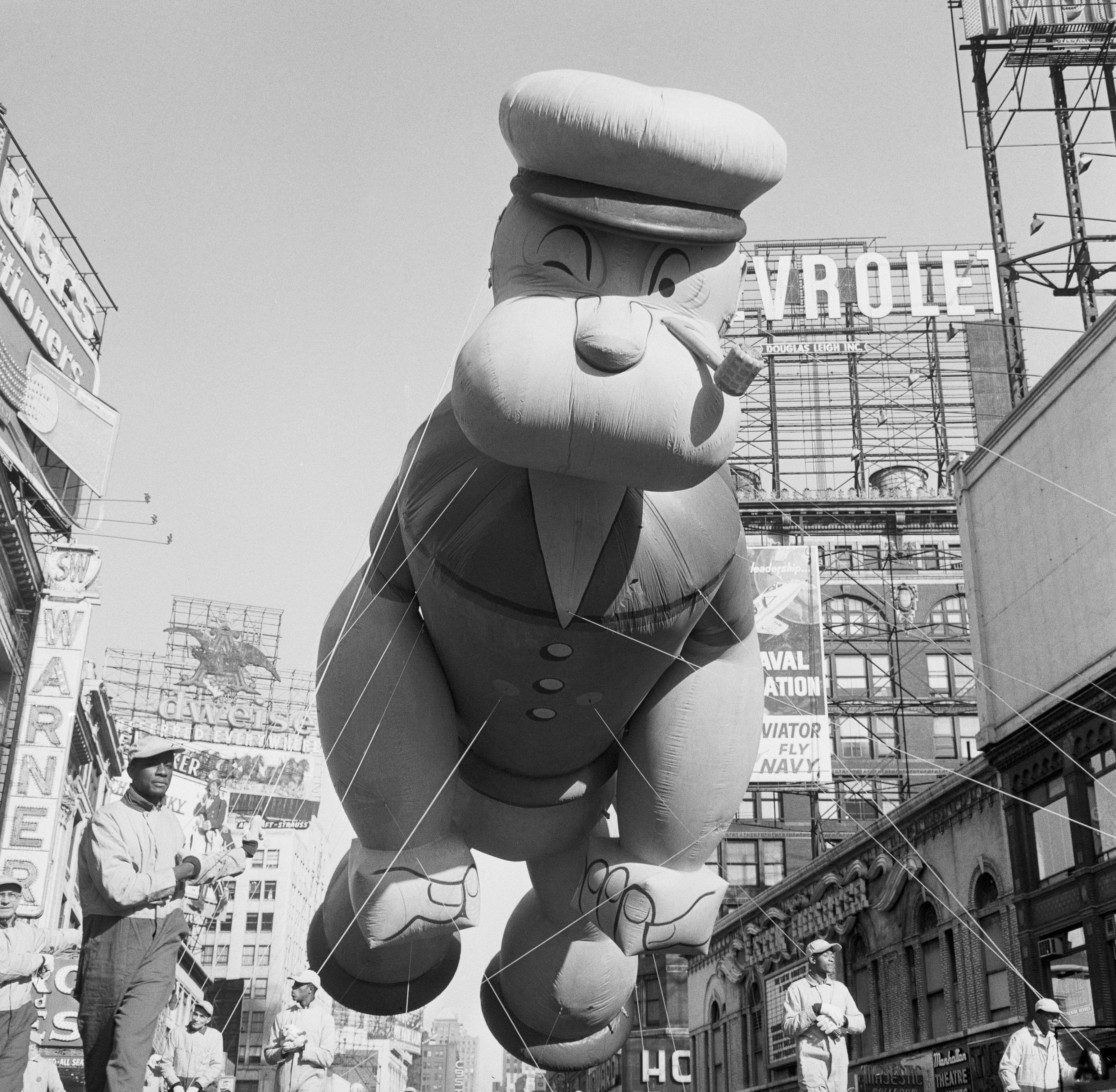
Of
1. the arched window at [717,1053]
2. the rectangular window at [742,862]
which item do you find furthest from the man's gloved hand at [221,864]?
the rectangular window at [742,862]

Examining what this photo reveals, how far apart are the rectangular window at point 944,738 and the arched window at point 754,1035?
43.4ft

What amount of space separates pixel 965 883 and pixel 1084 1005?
3587 mm

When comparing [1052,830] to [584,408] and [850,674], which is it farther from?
[850,674]

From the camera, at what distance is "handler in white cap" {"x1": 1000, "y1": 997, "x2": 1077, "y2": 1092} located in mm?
8125

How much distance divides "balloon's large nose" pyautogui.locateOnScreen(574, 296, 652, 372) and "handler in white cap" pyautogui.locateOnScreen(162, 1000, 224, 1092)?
6.44 m

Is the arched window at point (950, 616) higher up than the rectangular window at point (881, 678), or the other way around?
the arched window at point (950, 616)

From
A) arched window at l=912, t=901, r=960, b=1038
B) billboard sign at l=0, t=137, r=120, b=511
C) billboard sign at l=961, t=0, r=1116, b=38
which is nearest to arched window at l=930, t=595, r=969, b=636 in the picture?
arched window at l=912, t=901, r=960, b=1038

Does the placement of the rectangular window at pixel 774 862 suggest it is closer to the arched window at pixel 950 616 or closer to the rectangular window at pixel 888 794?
the rectangular window at pixel 888 794

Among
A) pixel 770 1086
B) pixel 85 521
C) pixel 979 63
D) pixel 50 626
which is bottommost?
pixel 770 1086

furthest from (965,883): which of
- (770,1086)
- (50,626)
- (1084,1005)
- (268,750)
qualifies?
(268,750)

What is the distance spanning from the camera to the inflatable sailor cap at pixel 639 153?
326cm

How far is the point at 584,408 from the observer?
2.89 meters

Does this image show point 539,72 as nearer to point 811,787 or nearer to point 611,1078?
point 811,787

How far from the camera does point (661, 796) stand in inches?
151
